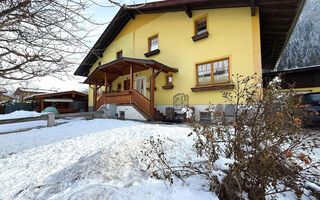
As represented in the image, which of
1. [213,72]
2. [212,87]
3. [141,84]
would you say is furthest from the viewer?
[141,84]

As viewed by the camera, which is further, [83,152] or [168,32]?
[168,32]

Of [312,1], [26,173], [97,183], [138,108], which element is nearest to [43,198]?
[97,183]

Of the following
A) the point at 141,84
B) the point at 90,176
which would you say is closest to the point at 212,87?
the point at 141,84

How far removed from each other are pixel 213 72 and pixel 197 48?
5.31 ft

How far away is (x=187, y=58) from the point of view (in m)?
7.46

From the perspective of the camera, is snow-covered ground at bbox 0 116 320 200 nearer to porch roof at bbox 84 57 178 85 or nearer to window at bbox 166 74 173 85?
porch roof at bbox 84 57 178 85

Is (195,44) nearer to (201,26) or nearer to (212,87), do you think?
(201,26)

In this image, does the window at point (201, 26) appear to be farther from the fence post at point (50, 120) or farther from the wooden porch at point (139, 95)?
the fence post at point (50, 120)

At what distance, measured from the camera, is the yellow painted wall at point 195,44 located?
581 cm

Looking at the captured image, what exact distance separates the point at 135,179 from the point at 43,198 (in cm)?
107

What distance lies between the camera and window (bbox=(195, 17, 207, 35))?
7227mm

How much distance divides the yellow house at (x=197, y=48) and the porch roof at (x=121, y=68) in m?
0.06

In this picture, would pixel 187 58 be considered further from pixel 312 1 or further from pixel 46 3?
pixel 312 1

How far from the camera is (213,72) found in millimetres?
6613
